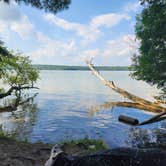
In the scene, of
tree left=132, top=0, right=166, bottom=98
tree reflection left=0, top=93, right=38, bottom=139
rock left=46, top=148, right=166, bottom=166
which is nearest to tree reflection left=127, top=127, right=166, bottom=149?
tree left=132, top=0, right=166, bottom=98

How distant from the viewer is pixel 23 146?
9234mm

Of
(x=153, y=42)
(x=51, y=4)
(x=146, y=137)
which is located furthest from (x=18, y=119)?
(x=51, y=4)

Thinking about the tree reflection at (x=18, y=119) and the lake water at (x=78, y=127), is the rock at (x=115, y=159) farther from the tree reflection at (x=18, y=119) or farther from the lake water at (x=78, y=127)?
the tree reflection at (x=18, y=119)

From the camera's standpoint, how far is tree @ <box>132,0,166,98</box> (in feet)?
73.6

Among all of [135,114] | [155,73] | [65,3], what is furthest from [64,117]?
[65,3]

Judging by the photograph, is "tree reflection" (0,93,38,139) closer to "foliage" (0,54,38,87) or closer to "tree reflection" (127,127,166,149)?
"foliage" (0,54,38,87)

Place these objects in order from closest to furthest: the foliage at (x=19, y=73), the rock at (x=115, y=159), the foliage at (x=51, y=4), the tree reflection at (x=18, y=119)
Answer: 1. the rock at (x=115, y=159)
2. the foliage at (x=51, y=4)
3. the tree reflection at (x=18, y=119)
4. the foliage at (x=19, y=73)

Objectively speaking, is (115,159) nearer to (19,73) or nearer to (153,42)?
(153,42)

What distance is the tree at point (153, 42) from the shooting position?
22.4m

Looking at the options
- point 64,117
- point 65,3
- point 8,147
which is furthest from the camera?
point 64,117

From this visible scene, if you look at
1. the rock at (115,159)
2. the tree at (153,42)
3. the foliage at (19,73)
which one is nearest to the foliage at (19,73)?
the foliage at (19,73)

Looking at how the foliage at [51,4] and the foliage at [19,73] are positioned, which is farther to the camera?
the foliage at [19,73]

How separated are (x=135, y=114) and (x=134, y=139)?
34.3 ft

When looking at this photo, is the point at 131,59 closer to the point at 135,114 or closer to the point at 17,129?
the point at 135,114
